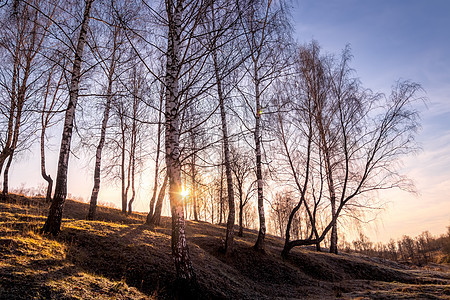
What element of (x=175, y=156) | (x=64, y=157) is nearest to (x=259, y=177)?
(x=175, y=156)

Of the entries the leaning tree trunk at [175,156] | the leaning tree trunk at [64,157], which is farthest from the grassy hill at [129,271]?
the leaning tree trunk at [175,156]

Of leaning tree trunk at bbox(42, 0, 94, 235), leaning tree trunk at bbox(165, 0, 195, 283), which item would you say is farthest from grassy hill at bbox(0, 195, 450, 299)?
leaning tree trunk at bbox(165, 0, 195, 283)

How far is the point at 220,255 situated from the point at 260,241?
7.13 feet

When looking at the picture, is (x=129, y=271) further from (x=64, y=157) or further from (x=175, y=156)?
(x=64, y=157)

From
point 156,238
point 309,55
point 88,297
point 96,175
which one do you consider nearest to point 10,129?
point 96,175

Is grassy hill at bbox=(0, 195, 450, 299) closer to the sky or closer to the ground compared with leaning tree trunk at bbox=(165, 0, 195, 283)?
closer to the ground

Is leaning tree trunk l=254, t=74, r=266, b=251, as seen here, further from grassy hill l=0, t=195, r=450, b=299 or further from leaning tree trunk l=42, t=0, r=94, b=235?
leaning tree trunk l=42, t=0, r=94, b=235

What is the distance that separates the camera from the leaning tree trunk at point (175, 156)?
5566mm

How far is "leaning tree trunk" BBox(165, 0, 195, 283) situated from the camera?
557 cm

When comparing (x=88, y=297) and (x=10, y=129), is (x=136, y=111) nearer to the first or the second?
(x=10, y=129)

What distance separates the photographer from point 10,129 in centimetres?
1118

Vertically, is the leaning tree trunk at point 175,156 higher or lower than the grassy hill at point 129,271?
higher

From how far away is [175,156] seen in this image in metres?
5.83

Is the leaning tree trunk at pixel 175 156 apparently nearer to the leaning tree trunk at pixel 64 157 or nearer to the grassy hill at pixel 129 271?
the grassy hill at pixel 129 271
